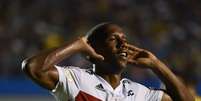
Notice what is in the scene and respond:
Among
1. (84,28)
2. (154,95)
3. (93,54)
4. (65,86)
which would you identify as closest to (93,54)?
(93,54)

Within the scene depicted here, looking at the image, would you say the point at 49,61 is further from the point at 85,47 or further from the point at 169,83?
the point at 169,83

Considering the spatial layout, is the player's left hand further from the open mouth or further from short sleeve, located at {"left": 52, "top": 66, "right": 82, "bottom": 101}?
short sleeve, located at {"left": 52, "top": 66, "right": 82, "bottom": 101}

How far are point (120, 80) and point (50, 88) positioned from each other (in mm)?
521

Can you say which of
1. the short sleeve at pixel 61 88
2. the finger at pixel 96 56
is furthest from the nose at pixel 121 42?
the short sleeve at pixel 61 88

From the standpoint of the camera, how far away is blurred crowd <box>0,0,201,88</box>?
1100 cm

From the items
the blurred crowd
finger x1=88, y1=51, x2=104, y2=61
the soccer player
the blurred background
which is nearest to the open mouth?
the soccer player

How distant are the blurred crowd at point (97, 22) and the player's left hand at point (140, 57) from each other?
607 centimetres

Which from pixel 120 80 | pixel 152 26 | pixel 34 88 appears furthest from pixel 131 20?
pixel 120 80

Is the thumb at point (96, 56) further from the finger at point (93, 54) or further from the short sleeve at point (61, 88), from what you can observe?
the short sleeve at point (61, 88)

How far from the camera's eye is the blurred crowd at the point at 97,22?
36.1 feet

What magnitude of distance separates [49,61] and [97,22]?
7.62 meters

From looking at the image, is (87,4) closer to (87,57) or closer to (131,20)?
(131,20)

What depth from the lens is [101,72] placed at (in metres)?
4.48

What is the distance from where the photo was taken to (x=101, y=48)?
14.3 ft
